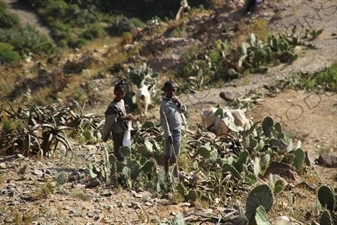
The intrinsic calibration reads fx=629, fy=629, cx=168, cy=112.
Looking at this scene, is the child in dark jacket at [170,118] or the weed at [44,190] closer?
the weed at [44,190]

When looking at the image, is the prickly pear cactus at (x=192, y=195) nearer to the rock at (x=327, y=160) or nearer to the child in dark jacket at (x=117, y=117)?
the child in dark jacket at (x=117, y=117)

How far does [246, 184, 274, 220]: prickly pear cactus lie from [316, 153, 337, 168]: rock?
3254 millimetres

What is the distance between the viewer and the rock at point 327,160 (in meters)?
8.11

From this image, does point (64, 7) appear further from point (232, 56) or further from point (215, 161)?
point (215, 161)

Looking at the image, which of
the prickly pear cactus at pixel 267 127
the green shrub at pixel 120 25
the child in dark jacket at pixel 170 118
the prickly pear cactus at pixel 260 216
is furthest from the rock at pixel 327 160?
the green shrub at pixel 120 25

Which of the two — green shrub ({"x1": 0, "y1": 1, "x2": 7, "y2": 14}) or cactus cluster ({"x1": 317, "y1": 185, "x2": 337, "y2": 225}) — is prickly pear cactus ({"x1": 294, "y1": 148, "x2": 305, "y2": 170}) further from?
green shrub ({"x1": 0, "y1": 1, "x2": 7, "y2": 14})

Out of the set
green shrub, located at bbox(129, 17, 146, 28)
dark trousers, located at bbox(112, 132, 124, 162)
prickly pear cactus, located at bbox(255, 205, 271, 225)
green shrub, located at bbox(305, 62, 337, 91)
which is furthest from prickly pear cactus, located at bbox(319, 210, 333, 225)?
green shrub, located at bbox(129, 17, 146, 28)

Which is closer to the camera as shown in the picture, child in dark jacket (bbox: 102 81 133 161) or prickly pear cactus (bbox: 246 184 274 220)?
prickly pear cactus (bbox: 246 184 274 220)

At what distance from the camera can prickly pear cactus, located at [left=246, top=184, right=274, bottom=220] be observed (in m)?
5.07

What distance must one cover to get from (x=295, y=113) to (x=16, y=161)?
5.08m

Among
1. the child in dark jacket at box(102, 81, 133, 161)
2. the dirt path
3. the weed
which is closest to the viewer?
the weed

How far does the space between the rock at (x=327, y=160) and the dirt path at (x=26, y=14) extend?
1022 inches

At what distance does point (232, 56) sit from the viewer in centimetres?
1289

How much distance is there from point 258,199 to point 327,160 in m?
3.34
